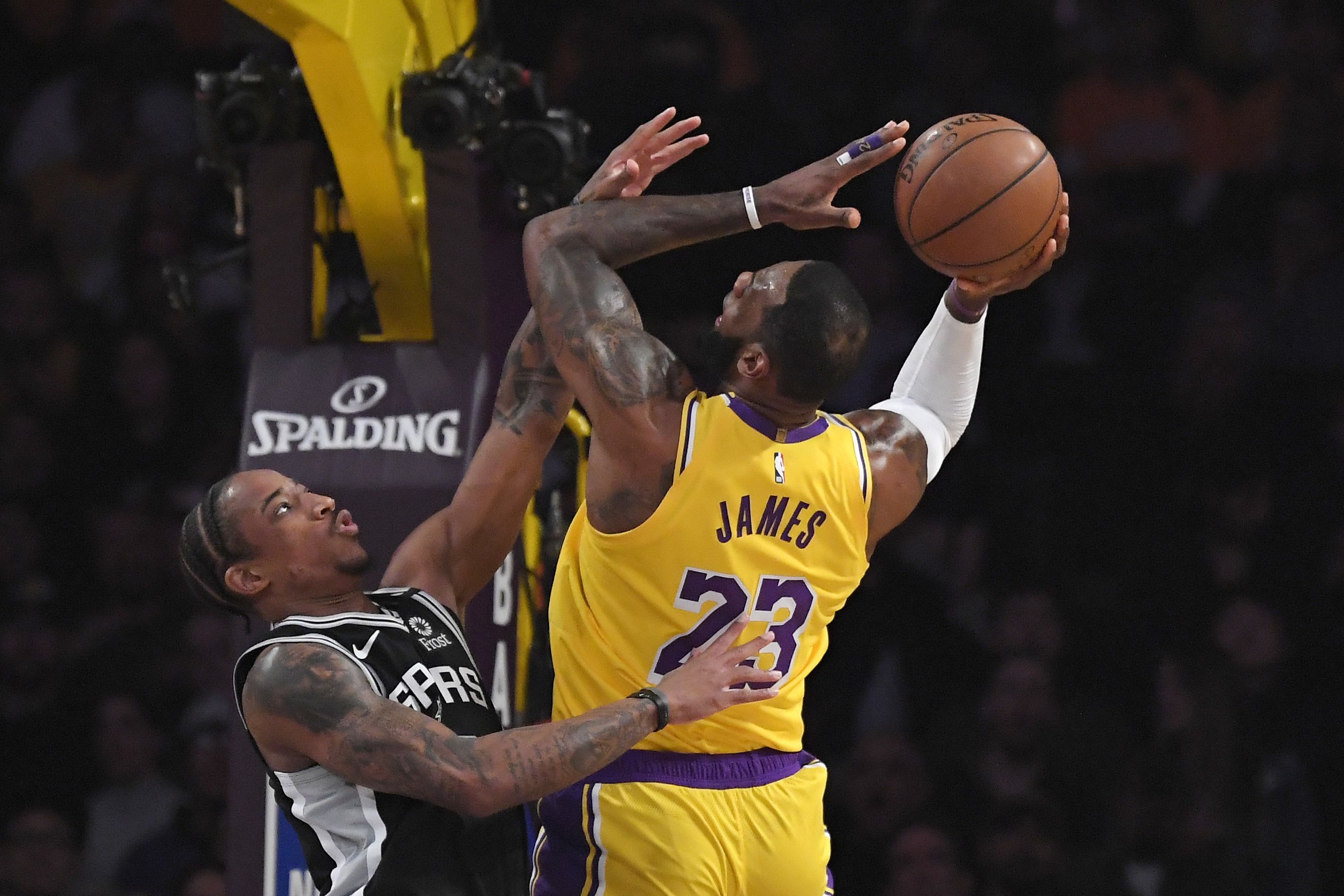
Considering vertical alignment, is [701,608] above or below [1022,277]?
below

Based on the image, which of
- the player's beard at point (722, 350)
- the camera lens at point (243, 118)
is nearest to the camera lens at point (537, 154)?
the camera lens at point (243, 118)

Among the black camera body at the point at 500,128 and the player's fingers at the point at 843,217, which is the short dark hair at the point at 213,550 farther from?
the black camera body at the point at 500,128

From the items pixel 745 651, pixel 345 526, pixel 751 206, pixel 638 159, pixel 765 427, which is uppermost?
pixel 638 159

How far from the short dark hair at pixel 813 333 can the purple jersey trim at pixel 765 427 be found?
70 millimetres

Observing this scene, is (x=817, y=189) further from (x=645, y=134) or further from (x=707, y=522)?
(x=707, y=522)

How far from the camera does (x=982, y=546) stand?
6.57 metres

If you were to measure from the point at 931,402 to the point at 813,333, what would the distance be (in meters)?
0.56

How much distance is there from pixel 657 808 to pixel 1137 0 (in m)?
5.28

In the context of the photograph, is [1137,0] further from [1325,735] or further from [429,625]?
[429,625]

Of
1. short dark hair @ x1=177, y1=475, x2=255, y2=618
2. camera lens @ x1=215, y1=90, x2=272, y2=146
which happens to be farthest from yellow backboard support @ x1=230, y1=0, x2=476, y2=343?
short dark hair @ x1=177, y1=475, x2=255, y2=618

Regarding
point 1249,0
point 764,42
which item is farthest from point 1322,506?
point 764,42

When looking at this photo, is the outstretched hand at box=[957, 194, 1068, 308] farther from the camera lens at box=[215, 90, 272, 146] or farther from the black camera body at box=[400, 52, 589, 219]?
the camera lens at box=[215, 90, 272, 146]

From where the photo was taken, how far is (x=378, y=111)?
4508mm

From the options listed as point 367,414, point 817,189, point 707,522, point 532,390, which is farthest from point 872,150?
point 367,414
